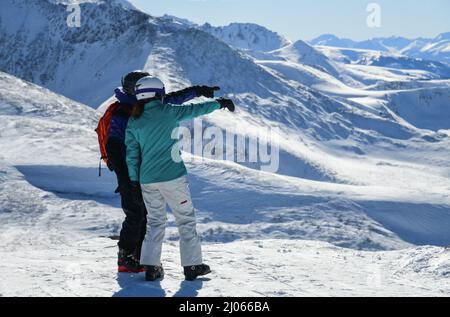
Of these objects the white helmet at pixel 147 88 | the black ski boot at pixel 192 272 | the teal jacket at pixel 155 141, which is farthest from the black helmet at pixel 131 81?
the black ski boot at pixel 192 272

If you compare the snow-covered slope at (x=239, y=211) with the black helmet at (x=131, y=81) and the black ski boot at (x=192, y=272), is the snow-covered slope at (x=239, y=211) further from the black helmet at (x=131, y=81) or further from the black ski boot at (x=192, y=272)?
the black helmet at (x=131, y=81)

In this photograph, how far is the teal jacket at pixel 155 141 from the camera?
5.55 metres

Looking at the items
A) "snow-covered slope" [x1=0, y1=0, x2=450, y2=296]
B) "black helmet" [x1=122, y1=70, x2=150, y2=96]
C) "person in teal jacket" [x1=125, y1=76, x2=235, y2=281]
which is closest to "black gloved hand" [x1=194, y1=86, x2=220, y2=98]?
"person in teal jacket" [x1=125, y1=76, x2=235, y2=281]

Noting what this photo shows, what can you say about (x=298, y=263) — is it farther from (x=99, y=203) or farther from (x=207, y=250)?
(x=99, y=203)

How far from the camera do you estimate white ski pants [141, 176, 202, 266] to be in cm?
570

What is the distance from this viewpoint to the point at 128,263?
20.2 feet

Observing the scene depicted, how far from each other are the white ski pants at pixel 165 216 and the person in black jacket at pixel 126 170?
292mm

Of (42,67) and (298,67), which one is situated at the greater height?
(298,67)

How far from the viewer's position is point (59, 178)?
17359 millimetres

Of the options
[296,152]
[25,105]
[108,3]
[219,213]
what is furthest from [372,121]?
[219,213]

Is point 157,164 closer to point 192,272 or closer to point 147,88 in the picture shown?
point 147,88
